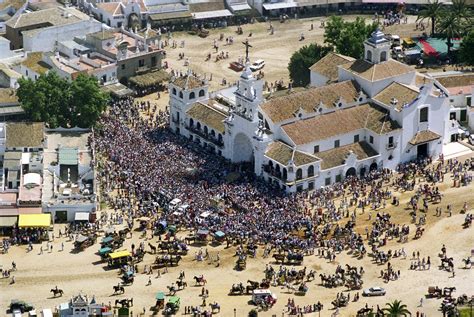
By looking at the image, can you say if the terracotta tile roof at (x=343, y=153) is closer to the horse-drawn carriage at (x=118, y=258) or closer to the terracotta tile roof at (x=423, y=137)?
the terracotta tile roof at (x=423, y=137)

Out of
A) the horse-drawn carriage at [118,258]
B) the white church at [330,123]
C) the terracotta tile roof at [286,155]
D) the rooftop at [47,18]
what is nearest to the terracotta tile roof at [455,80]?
the white church at [330,123]

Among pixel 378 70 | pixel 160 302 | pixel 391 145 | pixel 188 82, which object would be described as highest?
pixel 378 70

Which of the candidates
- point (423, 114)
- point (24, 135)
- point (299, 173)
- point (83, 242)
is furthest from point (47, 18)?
point (83, 242)

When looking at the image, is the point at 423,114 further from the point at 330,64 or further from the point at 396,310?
the point at 396,310

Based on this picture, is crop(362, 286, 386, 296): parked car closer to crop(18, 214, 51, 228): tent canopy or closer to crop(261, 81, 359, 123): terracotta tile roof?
crop(261, 81, 359, 123): terracotta tile roof

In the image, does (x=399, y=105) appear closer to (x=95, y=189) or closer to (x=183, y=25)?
(x=95, y=189)

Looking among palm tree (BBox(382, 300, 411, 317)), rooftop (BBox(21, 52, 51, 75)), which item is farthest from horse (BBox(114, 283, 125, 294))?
rooftop (BBox(21, 52, 51, 75))
